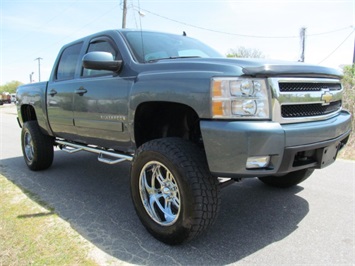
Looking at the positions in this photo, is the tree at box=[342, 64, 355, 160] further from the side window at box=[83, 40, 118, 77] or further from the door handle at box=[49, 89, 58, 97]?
the door handle at box=[49, 89, 58, 97]

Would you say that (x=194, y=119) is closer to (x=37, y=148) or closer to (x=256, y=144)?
(x=256, y=144)

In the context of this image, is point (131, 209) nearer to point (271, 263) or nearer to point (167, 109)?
point (167, 109)

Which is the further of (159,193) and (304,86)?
(159,193)

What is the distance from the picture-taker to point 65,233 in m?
3.05

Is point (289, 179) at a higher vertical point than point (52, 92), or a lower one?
lower

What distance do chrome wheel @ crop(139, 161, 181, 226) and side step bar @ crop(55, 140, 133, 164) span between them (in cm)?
50

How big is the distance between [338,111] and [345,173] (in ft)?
7.25

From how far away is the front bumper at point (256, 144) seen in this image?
2.31 m

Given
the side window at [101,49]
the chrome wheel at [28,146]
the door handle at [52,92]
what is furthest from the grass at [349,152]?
the chrome wheel at [28,146]

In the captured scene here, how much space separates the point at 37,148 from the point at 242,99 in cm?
402

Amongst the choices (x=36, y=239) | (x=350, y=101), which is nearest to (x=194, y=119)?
(x=36, y=239)

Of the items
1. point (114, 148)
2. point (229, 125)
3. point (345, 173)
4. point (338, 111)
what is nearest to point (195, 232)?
point (229, 125)

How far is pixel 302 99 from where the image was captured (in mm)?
2621

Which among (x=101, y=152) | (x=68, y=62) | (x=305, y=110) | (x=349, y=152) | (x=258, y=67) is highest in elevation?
(x=68, y=62)
